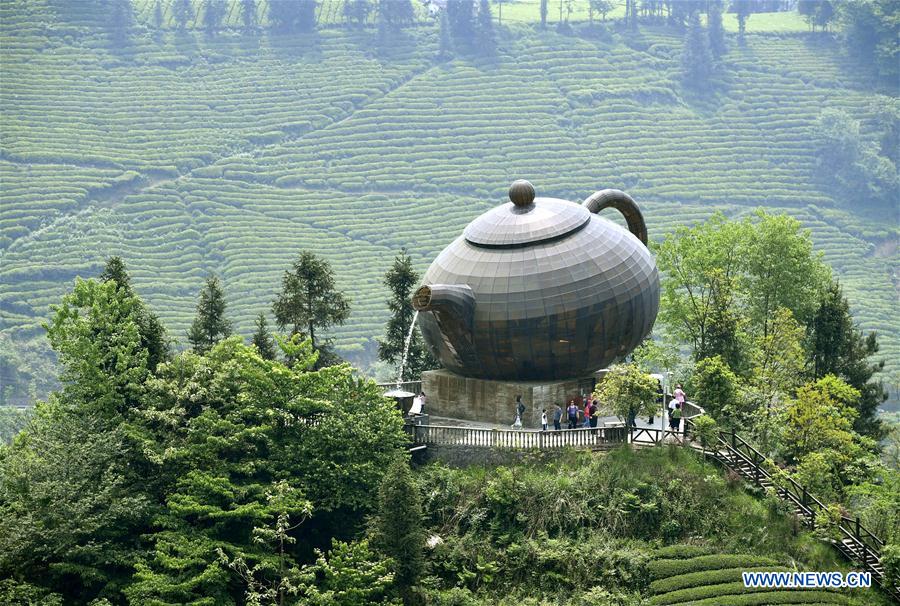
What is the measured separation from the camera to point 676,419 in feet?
132

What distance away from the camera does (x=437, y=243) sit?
364 ft

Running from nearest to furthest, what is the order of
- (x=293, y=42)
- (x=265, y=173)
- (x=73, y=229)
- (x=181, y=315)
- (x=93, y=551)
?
(x=93, y=551), (x=181, y=315), (x=73, y=229), (x=265, y=173), (x=293, y=42)

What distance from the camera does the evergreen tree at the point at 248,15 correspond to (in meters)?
150

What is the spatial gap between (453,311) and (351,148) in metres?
91.8

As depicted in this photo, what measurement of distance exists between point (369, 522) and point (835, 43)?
432 ft

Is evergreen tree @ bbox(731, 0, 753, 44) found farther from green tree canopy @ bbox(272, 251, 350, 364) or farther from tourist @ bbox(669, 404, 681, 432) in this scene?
tourist @ bbox(669, 404, 681, 432)

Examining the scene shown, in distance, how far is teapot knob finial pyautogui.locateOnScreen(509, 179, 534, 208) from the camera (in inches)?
1606

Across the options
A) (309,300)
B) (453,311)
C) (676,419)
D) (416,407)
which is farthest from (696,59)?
(453,311)

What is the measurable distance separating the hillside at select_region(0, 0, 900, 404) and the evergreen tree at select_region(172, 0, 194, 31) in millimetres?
3118

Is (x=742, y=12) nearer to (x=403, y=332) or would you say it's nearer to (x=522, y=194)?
(x=403, y=332)

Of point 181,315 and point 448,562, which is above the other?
point 448,562

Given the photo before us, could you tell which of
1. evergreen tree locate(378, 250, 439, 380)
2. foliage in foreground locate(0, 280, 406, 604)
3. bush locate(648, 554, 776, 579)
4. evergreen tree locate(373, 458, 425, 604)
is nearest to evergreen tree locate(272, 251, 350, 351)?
evergreen tree locate(378, 250, 439, 380)

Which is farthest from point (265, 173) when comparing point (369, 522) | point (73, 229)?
point (369, 522)

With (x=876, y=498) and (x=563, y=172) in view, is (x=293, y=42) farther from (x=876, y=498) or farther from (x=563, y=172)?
(x=876, y=498)
